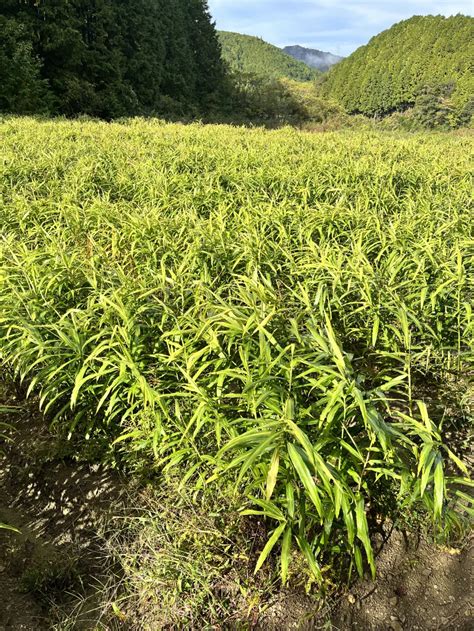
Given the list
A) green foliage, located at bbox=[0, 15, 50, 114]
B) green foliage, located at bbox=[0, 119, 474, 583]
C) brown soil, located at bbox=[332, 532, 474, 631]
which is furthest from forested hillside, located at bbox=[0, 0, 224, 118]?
brown soil, located at bbox=[332, 532, 474, 631]

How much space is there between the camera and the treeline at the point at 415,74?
37844 mm

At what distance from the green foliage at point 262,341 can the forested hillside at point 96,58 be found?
15.9 m

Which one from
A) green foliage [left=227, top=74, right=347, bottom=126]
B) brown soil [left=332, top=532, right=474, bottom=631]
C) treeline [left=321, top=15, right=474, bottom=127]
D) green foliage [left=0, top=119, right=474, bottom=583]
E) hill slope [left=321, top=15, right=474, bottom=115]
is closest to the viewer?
green foliage [left=0, top=119, right=474, bottom=583]

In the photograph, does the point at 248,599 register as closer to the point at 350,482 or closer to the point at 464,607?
the point at 350,482

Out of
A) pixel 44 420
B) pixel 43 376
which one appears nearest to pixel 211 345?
pixel 43 376

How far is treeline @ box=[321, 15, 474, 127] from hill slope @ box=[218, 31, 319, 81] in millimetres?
54312

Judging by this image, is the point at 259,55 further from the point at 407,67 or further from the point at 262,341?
the point at 262,341

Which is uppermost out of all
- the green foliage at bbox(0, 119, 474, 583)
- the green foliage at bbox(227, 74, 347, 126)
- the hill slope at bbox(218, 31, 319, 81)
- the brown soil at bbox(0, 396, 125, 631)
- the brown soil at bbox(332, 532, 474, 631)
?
the hill slope at bbox(218, 31, 319, 81)

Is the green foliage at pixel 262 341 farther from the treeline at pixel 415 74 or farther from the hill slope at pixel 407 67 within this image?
the hill slope at pixel 407 67

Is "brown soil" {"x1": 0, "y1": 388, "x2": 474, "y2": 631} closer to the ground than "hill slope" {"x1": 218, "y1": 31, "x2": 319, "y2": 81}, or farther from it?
closer to the ground

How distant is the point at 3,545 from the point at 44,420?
24.4 inches

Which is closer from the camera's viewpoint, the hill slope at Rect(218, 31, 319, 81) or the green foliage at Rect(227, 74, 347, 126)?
the green foliage at Rect(227, 74, 347, 126)

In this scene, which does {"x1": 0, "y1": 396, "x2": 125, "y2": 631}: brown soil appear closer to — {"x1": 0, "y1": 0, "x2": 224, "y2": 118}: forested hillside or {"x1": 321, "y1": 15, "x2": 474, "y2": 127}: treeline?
{"x1": 0, "y1": 0, "x2": 224, "y2": 118}: forested hillside

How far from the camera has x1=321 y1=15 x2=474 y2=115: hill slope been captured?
4100cm
